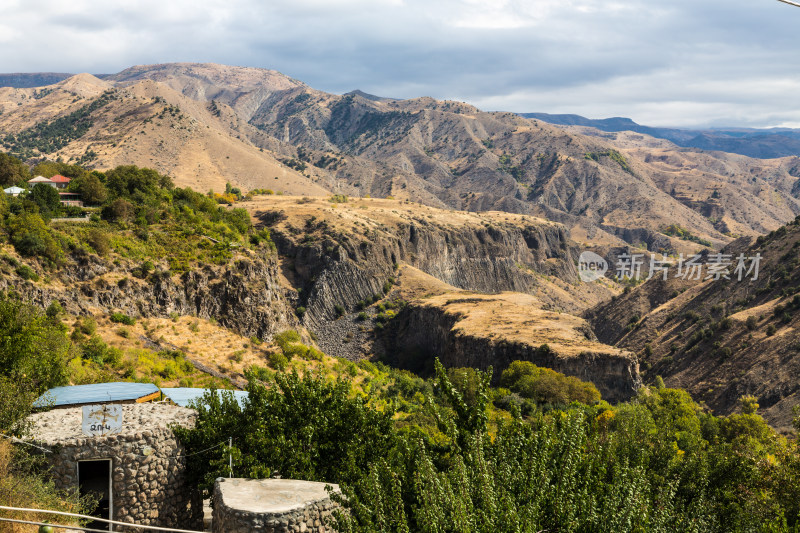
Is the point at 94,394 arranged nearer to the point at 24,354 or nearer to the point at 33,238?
the point at 24,354

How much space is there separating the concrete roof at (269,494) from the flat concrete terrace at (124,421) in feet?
8.76

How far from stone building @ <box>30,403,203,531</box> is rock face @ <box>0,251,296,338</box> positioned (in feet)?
77.6

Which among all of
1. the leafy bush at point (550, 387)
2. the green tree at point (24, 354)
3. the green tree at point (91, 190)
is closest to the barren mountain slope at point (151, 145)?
the green tree at point (91, 190)

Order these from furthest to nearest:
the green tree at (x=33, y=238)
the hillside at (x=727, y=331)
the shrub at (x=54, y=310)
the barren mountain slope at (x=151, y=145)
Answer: the barren mountain slope at (x=151, y=145), the hillside at (x=727, y=331), the green tree at (x=33, y=238), the shrub at (x=54, y=310)

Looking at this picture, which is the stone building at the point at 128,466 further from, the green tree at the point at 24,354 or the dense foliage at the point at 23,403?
the green tree at the point at 24,354

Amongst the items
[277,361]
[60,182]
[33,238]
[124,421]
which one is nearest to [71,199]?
[60,182]

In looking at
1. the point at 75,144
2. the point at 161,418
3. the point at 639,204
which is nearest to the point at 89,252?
the point at 161,418

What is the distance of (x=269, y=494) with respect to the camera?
506 inches

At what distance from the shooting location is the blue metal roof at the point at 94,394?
1705 centimetres

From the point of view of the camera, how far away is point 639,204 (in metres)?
191

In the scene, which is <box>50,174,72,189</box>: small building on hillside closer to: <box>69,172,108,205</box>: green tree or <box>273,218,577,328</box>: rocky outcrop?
<box>69,172,108,205</box>: green tree

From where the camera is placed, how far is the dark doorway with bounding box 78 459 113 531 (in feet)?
46.6

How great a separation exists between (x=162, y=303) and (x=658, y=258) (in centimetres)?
13276

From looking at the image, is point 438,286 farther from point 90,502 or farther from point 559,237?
point 90,502
